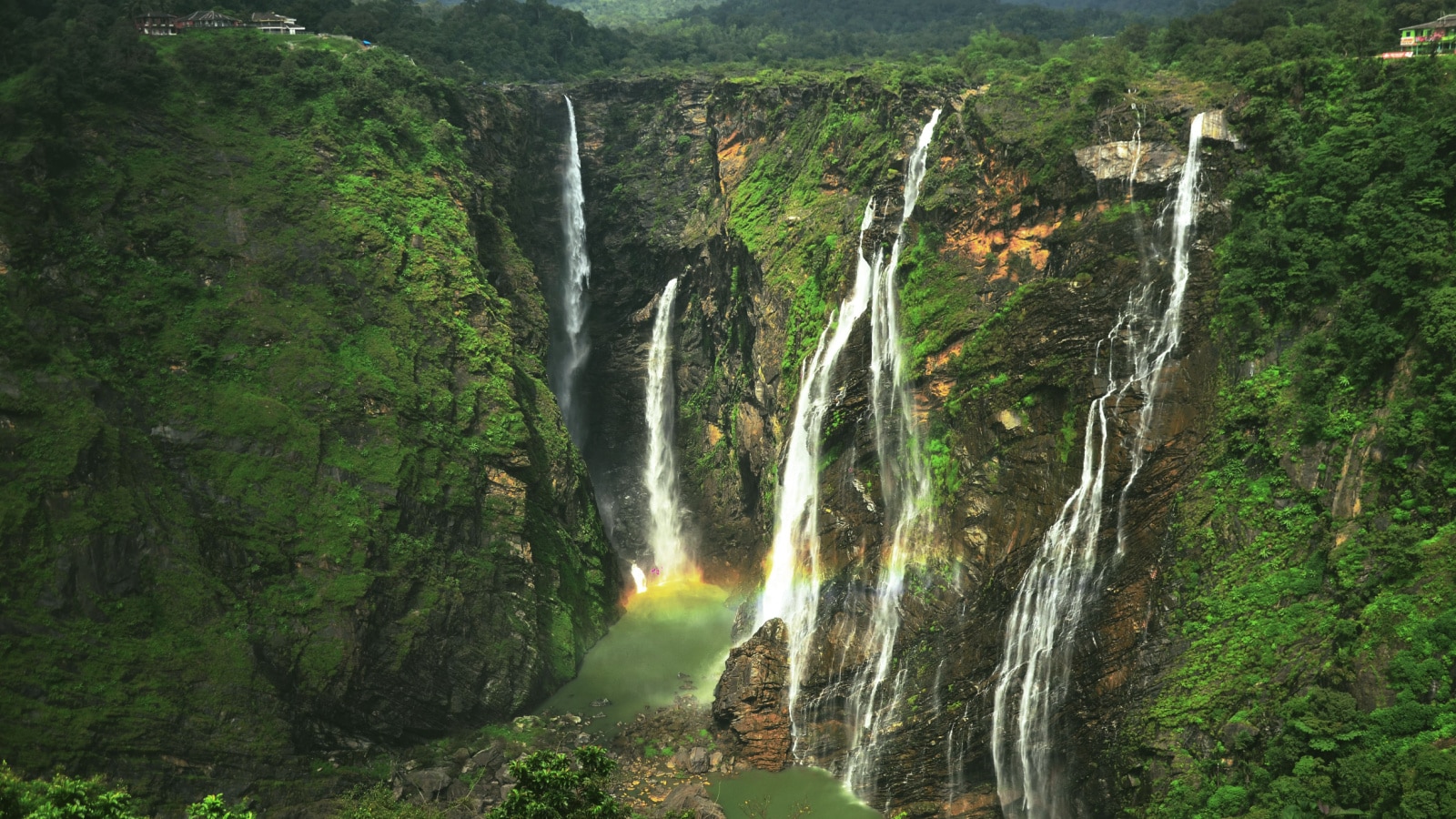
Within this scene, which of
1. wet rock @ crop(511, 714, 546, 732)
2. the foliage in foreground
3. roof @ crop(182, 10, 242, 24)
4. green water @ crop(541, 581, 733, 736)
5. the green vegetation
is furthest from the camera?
roof @ crop(182, 10, 242, 24)

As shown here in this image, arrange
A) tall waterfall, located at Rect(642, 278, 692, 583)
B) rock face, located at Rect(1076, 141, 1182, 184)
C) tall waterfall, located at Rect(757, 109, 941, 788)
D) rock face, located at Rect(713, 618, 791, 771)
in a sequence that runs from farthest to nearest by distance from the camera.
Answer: tall waterfall, located at Rect(642, 278, 692, 583)
rock face, located at Rect(713, 618, 791, 771)
tall waterfall, located at Rect(757, 109, 941, 788)
rock face, located at Rect(1076, 141, 1182, 184)

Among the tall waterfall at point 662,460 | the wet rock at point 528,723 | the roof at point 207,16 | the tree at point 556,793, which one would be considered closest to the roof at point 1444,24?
the tree at point 556,793

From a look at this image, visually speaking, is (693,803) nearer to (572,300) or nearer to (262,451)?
Result: (262,451)

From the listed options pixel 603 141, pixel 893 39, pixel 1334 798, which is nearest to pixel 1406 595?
pixel 1334 798

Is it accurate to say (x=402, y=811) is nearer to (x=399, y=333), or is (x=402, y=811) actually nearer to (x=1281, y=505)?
(x=399, y=333)

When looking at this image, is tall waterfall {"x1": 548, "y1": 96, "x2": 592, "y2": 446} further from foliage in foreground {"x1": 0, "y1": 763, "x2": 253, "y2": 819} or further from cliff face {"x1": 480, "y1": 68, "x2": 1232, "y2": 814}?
foliage in foreground {"x1": 0, "y1": 763, "x2": 253, "y2": 819}

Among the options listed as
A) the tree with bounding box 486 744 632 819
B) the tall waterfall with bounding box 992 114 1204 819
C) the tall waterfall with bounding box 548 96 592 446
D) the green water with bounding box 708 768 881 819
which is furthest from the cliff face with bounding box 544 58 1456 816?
the tall waterfall with bounding box 548 96 592 446

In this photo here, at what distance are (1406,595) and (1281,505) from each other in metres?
4.58

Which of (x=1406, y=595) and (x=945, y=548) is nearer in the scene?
(x=1406, y=595)

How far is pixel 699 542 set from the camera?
46406mm

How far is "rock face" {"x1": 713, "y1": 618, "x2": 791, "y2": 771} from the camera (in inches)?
1230

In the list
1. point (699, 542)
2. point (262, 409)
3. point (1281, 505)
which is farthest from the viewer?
point (699, 542)

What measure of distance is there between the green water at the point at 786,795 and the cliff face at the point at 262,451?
799 centimetres

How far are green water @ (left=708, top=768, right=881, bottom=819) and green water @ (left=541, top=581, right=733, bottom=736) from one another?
14.8 feet
